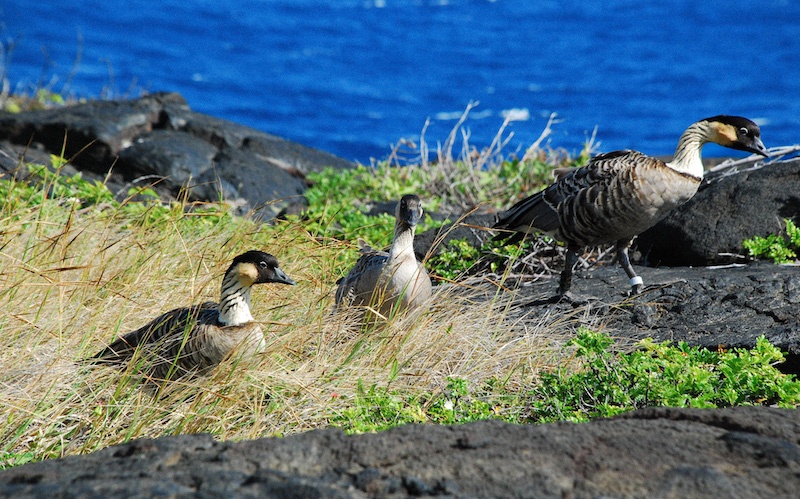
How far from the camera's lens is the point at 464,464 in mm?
2701

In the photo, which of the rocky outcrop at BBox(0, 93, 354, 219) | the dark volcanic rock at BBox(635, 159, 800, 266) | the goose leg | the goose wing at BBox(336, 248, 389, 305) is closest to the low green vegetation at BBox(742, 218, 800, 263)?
the dark volcanic rock at BBox(635, 159, 800, 266)

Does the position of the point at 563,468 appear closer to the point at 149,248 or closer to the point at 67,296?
the point at 67,296

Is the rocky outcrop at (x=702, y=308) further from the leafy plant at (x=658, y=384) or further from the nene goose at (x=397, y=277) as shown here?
the nene goose at (x=397, y=277)

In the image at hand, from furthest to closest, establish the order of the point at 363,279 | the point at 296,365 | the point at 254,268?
the point at 363,279, the point at 296,365, the point at 254,268

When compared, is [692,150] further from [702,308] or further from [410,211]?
[410,211]

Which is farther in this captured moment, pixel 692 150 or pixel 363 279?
pixel 692 150

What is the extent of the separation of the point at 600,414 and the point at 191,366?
2092 mm

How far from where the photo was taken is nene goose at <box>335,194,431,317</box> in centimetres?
548

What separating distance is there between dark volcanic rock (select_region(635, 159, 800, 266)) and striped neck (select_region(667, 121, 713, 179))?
1067 millimetres

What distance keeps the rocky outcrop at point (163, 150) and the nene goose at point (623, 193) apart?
405cm

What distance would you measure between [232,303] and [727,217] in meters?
4.50

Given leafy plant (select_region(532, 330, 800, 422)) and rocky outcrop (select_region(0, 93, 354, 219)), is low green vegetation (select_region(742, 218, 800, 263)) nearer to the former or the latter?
leafy plant (select_region(532, 330, 800, 422))

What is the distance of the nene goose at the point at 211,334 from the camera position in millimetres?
4527

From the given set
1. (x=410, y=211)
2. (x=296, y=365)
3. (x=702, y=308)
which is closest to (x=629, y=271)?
(x=702, y=308)
